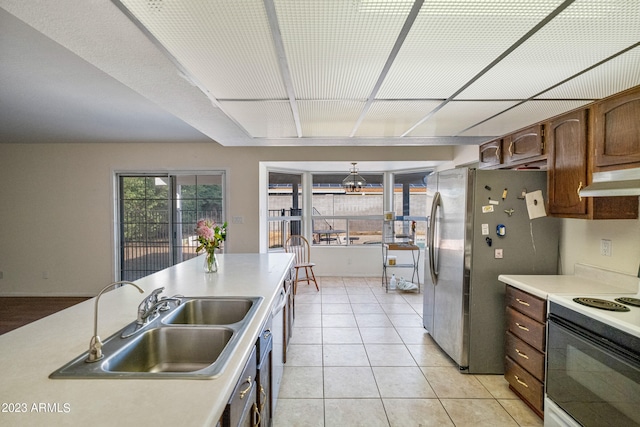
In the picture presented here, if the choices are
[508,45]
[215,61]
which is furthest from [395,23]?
[215,61]

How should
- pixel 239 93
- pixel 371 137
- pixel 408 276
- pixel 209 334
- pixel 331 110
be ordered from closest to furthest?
pixel 209 334
pixel 239 93
pixel 331 110
pixel 371 137
pixel 408 276

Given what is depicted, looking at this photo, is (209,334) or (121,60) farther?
(121,60)

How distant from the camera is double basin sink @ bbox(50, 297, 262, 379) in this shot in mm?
1015

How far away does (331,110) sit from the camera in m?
2.45

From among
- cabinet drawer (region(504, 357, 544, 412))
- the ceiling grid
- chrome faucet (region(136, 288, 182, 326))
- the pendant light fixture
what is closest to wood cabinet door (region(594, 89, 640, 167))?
the ceiling grid

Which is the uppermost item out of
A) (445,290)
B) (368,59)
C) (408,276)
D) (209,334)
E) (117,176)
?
(368,59)

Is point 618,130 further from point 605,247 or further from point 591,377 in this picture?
point 591,377

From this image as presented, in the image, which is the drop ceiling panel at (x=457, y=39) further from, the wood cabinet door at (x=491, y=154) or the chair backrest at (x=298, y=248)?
the chair backrest at (x=298, y=248)

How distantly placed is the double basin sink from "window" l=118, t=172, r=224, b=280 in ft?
11.0

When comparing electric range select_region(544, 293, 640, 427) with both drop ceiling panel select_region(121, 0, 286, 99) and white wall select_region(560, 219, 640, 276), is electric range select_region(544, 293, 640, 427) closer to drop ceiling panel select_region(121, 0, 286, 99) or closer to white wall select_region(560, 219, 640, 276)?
white wall select_region(560, 219, 640, 276)

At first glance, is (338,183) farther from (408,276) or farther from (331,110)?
(331,110)

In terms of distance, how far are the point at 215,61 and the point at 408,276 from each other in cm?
512

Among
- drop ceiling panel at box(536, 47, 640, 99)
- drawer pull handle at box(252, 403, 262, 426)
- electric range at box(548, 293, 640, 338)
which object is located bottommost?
drawer pull handle at box(252, 403, 262, 426)

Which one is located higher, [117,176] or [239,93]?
[239,93]
